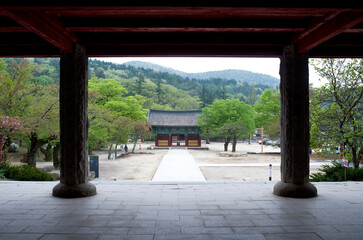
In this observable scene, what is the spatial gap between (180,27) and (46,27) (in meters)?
1.99

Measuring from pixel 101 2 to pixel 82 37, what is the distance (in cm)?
200

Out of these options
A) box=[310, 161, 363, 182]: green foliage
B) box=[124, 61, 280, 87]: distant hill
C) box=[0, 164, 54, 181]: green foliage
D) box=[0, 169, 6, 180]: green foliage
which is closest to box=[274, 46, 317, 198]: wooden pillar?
box=[310, 161, 363, 182]: green foliage

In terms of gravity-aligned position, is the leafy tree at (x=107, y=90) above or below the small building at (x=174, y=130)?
above

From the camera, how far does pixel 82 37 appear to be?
4.54 m

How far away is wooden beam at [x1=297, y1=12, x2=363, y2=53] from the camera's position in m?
3.11

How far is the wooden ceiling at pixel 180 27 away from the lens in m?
2.79

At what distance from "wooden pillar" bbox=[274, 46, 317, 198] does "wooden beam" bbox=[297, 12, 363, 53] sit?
11.9 inches

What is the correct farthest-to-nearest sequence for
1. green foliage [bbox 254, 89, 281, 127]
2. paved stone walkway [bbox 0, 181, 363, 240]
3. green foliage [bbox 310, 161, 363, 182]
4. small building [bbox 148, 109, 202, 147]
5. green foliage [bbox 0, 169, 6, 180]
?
1. small building [bbox 148, 109, 202, 147]
2. green foliage [bbox 254, 89, 281, 127]
3. green foliage [bbox 0, 169, 6, 180]
4. green foliage [bbox 310, 161, 363, 182]
5. paved stone walkway [bbox 0, 181, 363, 240]

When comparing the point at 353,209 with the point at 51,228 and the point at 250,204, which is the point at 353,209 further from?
the point at 51,228

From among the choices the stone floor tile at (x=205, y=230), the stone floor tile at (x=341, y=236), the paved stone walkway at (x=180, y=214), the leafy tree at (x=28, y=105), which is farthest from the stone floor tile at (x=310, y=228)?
the leafy tree at (x=28, y=105)

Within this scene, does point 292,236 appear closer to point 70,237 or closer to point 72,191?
point 70,237

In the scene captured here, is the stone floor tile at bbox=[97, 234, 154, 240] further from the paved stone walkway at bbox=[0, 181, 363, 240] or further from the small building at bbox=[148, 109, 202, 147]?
the small building at bbox=[148, 109, 202, 147]

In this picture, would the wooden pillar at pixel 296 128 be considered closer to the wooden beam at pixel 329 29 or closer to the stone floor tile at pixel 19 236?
the wooden beam at pixel 329 29

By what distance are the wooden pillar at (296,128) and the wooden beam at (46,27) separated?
13.5 ft
